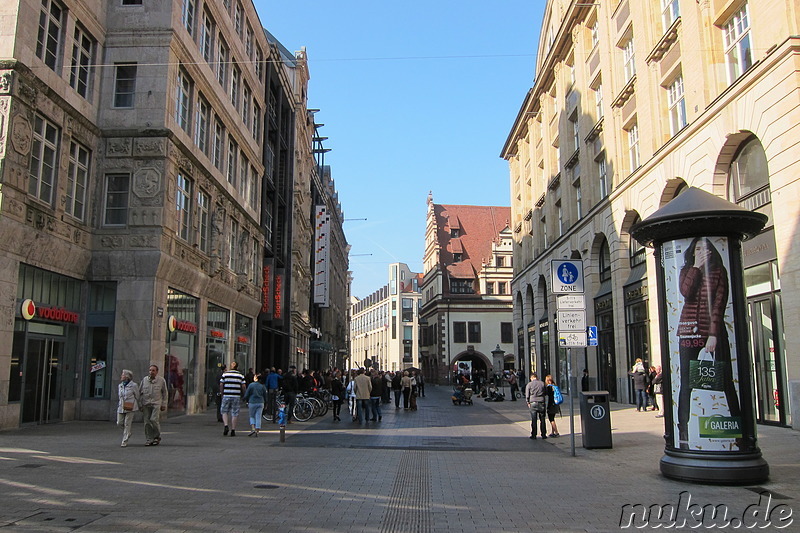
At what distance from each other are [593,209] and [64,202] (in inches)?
883

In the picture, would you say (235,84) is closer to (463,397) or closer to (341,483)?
(463,397)

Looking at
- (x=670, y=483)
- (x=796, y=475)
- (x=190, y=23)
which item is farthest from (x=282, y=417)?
(x=190, y=23)

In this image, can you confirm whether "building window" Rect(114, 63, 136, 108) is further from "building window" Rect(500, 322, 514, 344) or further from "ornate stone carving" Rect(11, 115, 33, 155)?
"building window" Rect(500, 322, 514, 344)

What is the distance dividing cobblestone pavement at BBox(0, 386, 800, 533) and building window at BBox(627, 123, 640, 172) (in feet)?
45.8

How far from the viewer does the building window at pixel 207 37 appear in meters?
24.2

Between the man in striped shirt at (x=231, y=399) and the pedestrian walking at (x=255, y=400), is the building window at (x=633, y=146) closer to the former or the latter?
the pedestrian walking at (x=255, y=400)

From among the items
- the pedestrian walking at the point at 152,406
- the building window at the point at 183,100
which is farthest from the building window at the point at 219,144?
the pedestrian walking at the point at 152,406

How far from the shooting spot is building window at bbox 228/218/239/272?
28.7 meters

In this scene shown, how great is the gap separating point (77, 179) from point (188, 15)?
7.55 metres

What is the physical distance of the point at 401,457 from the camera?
12.4 metres

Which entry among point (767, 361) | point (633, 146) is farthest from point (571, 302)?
point (633, 146)

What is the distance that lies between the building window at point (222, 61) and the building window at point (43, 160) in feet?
33.7

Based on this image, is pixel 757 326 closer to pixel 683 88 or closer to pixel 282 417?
pixel 683 88

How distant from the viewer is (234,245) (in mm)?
29172
